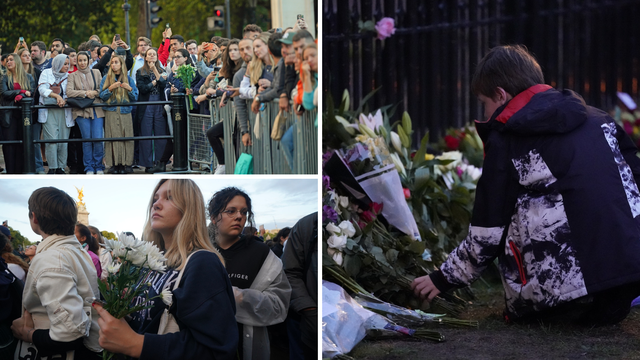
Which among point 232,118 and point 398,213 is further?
point 398,213

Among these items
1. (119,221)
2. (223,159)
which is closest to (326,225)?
(223,159)

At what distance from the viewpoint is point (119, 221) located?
281 centimetres

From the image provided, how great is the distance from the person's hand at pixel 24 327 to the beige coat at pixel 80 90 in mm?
1492

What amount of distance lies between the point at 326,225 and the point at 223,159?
0.65m

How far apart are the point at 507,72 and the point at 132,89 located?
2.13m

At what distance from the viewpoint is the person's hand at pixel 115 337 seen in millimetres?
2648

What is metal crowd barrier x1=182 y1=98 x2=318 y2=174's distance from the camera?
9.78 feet

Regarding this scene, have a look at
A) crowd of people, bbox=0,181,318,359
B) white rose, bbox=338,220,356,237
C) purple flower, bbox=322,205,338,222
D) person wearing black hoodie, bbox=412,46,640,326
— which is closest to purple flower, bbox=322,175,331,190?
purple flower, bbox=322,205,338,222

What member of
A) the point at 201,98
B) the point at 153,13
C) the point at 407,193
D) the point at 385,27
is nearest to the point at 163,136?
the point at 201,98

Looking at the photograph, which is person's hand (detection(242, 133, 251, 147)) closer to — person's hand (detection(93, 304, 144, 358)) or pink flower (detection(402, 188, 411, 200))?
person's hand (detection(93, 304, 144, 358))

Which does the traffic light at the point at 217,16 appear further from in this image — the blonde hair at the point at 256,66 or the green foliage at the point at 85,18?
the blonde hair at the point at 256,66

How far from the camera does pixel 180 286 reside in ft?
8.84

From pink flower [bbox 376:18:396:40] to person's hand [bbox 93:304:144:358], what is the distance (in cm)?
428

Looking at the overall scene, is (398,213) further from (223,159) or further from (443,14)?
(443,14)
